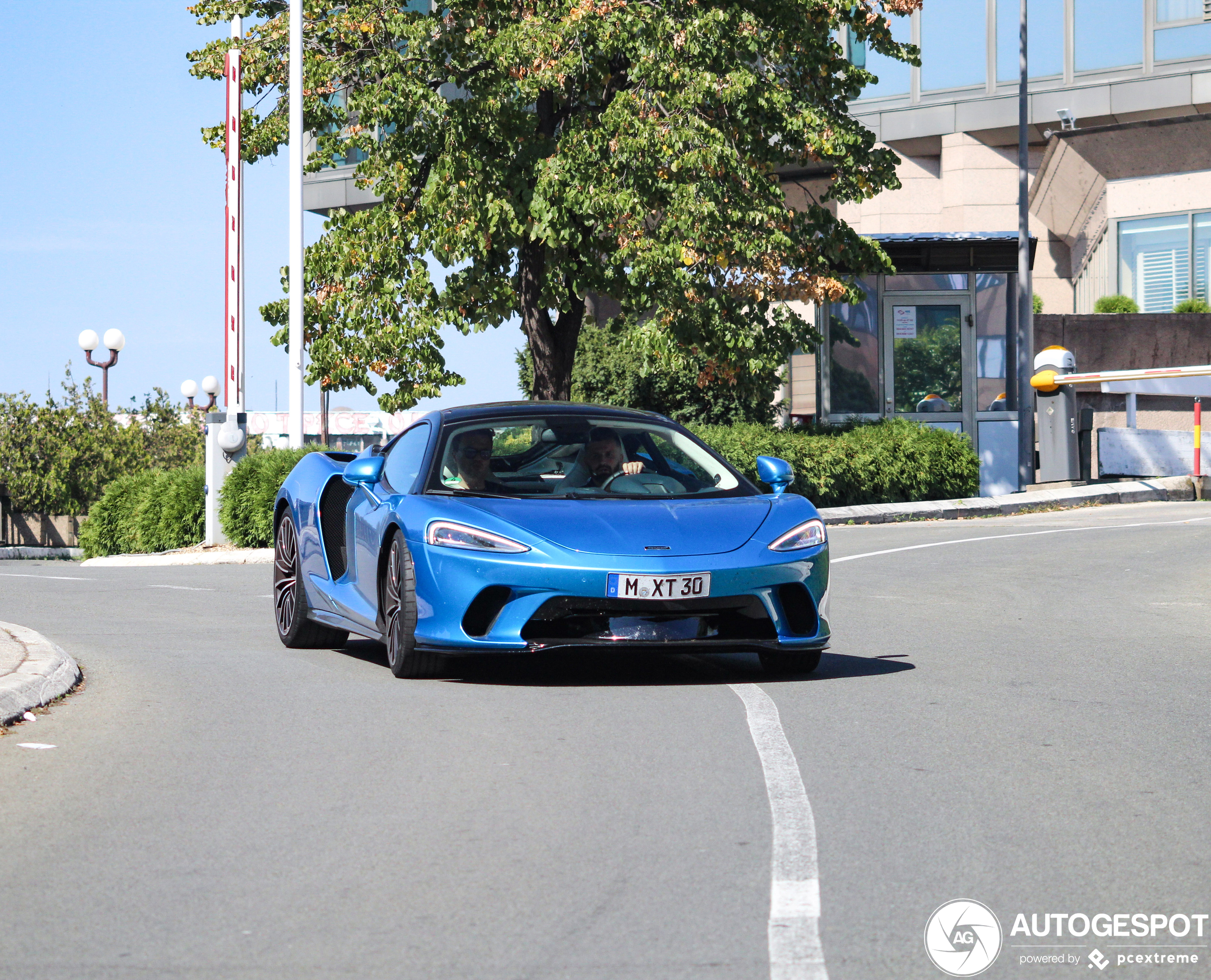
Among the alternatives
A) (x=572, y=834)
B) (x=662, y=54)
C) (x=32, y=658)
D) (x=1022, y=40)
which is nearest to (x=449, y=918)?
(x=572, y=834)

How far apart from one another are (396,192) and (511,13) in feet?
9.53

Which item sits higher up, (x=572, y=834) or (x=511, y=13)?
(x=511, y=13)

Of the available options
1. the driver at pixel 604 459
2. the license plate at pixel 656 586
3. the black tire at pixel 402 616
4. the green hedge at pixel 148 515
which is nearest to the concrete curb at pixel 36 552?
the green hedge at pixel 148 515

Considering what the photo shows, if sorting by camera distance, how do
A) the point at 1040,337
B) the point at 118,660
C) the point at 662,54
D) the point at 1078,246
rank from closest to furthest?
the point at 118,660
the point at 662,54
the point at 1040,337
the point at 1078,246

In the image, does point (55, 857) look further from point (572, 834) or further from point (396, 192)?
point (396, 192)

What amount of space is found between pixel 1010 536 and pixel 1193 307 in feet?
63.1

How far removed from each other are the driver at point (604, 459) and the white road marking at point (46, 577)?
961cm

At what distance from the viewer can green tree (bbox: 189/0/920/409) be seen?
21.8 m

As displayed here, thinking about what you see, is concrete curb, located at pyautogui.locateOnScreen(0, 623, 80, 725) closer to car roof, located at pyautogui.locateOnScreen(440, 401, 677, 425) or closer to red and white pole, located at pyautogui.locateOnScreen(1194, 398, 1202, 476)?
car roof, located at pyautogui.locateOnScreen(440, 401, 677, 425)

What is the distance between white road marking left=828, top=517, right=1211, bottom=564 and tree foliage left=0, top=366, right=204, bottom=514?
125 ft

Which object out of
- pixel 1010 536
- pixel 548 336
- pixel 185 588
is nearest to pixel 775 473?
pixel 185 588

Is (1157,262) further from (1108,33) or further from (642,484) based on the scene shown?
(642,484)

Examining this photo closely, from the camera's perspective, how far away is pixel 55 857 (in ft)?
16.2

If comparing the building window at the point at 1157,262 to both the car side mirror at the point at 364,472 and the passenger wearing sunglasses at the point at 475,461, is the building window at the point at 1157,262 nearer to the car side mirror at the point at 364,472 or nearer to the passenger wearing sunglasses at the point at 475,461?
the passenger wearing sunglasses at the point at 475,461
